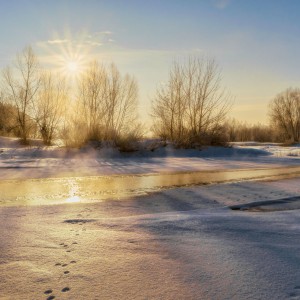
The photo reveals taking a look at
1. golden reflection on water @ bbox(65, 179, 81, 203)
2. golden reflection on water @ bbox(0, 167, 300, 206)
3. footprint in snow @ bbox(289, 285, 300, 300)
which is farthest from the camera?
golden reflection on water @ bbox(0, 167, 300, 206)

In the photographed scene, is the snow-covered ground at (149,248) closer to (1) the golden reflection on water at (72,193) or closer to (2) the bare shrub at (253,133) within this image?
(1) the golden reflection on water at (72,193)

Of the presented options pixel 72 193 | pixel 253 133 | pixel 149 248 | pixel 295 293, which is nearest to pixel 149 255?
pixel 149 248

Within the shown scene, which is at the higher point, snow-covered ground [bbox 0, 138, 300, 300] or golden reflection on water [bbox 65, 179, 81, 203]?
snow-covered ground [bbox 0, 138, 300, 300]

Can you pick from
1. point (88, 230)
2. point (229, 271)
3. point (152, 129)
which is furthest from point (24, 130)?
point (229, 271)

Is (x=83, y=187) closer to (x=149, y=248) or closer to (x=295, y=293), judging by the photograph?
(x=149, y=248)

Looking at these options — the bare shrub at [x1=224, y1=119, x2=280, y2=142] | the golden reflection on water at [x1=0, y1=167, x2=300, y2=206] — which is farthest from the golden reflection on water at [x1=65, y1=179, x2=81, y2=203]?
the bare shrub at [x1=224, y1=119, x2=280, y2=142]

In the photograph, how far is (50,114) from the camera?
33094 mm

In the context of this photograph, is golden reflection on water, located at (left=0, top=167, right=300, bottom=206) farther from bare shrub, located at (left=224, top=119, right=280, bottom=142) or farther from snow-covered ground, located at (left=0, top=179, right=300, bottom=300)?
bare shrub, located at (left=224, top=119, right=280, bottom=142)

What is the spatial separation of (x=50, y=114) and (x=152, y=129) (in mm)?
10696

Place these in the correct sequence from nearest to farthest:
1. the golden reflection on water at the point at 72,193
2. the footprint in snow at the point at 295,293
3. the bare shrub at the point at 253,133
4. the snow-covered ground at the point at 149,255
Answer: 1. the footprint in snow at the point at 295,293
2. the snow-covered ground at the point at 149,255
3. the golden reflection on water at the point at 72,193
4. the bare shrub at the point at 253,133

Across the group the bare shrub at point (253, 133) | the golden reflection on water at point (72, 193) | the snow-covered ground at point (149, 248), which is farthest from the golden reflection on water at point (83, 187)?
the bare shrub at point (253, 133)

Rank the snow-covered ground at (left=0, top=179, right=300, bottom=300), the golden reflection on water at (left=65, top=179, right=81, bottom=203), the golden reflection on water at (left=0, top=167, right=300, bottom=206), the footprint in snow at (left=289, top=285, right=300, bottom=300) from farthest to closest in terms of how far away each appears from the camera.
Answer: the golden reflection on water at (left=0, top=167, right=300, bottom=206)
the golden reflection on water at (left=65, top=179, right=81, bottom=203)
the snow-covered ground at (left=0, top=179, right=300, bottom=300)
the footprint in snow at (left=289, top=285, right=300, bottom=300)

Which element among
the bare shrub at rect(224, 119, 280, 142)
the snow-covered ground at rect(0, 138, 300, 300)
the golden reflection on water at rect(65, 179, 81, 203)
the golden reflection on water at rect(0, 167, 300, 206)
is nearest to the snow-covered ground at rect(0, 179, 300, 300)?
the snow-covered ground at rect(0, 138, 300, 300)

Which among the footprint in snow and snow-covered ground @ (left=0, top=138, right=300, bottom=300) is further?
snow-covered ground @ (left=0, top=138, right=300, bottom=300)
